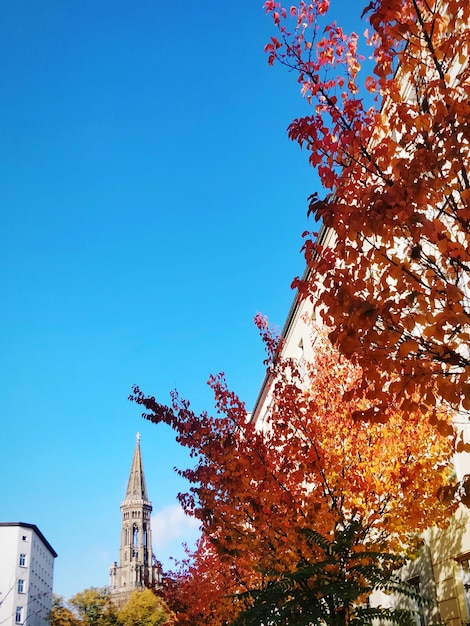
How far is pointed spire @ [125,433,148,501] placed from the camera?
472 feet

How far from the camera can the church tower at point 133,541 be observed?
133m

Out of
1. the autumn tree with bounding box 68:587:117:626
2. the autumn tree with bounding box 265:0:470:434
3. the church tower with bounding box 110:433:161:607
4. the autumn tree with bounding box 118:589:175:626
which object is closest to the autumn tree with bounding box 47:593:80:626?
the autumn tree with bounding box 68:587:117:626

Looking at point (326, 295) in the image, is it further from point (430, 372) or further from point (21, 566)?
point (21, 566)

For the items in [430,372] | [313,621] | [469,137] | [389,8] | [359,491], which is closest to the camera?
[469,137]

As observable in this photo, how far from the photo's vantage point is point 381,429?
13039mm

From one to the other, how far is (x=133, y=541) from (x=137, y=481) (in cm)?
1382

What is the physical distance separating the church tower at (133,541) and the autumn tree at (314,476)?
128685mm

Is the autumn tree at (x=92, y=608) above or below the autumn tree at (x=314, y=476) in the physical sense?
above

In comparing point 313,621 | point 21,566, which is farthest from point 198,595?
point 21,566

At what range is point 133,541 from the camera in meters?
141

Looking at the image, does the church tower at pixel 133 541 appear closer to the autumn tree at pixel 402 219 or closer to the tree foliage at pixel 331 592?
the tree foliage at pixel 331 592

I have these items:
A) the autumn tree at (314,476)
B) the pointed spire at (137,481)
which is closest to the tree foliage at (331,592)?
the autumn tree at (314,476)

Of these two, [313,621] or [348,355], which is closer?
[348,355]

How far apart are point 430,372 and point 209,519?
438 inches
